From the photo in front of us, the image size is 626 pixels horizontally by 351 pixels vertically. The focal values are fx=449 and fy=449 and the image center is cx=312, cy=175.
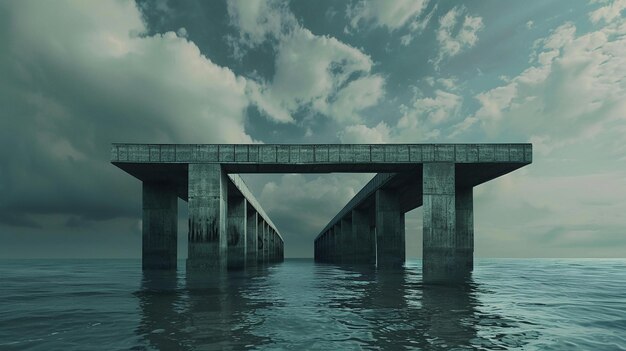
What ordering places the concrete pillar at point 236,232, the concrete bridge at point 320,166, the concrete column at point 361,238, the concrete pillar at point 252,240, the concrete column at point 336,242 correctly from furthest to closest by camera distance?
the concrete column at point 336,242 < the concrete column at point 361,238 < the concrete pillar at point 252,240 < the concrete pillar at point 236,232 < the concrete bridge at point 320,166

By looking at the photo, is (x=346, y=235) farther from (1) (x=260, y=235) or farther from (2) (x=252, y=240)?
(2) (x=252, y=240)

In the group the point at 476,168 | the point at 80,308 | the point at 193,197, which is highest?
the point at 476,168

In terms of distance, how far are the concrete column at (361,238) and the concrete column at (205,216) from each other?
111ft

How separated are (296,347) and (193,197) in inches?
1038

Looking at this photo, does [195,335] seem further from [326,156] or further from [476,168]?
[476,168]

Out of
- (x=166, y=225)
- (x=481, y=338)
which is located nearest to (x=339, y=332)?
(x=481, y=338)

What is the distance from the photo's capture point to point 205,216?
3384 cm

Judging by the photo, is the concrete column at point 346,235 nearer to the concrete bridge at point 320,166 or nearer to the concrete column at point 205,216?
the concrete bridge at point 320,166

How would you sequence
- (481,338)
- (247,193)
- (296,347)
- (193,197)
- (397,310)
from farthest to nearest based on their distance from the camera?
(247,193) < (193,197) < (397,310) < (481,338) < (296,347)

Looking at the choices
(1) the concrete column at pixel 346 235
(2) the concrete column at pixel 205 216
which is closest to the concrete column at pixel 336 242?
(1) the concrete column at pixel 346 235

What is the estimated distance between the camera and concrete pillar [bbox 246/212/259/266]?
6112cm

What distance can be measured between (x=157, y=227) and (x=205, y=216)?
9.73 m

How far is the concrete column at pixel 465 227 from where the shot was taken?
1720 inches

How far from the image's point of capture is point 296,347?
8984 millimetres
